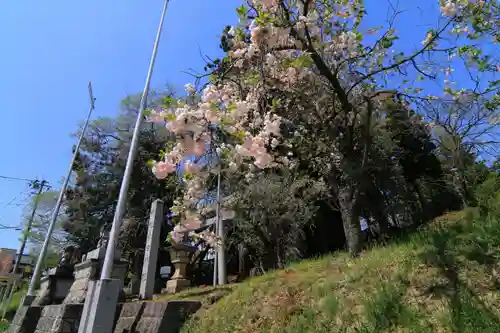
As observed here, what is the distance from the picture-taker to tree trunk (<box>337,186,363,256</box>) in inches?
247

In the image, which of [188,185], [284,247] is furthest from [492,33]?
[284,247]

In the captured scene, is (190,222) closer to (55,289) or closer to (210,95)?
(210,95)

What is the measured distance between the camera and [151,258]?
8.99 metres

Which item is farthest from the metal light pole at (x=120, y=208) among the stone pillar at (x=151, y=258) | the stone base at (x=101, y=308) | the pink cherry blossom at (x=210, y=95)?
the stone pillar at (x=151, y=258)

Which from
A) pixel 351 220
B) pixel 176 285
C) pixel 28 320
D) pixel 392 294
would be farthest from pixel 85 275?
pixel 392 294

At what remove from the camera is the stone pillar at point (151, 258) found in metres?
8.52

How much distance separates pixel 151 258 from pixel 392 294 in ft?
21.7

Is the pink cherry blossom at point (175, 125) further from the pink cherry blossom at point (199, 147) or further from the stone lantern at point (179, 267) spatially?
the stone lantern at point (179, 267)

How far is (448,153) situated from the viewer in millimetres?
14227

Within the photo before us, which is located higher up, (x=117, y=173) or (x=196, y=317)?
(x=117, y=173)

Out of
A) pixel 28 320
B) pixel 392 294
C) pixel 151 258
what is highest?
pixel 151 258

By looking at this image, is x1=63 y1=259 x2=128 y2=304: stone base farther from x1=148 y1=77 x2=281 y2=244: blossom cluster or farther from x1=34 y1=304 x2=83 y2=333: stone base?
x1=148 y1=77 x2=281 y2=244: blossom cluster

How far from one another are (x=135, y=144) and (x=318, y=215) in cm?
925

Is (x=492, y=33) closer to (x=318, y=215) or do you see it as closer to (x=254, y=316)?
(x=254, y=316)
